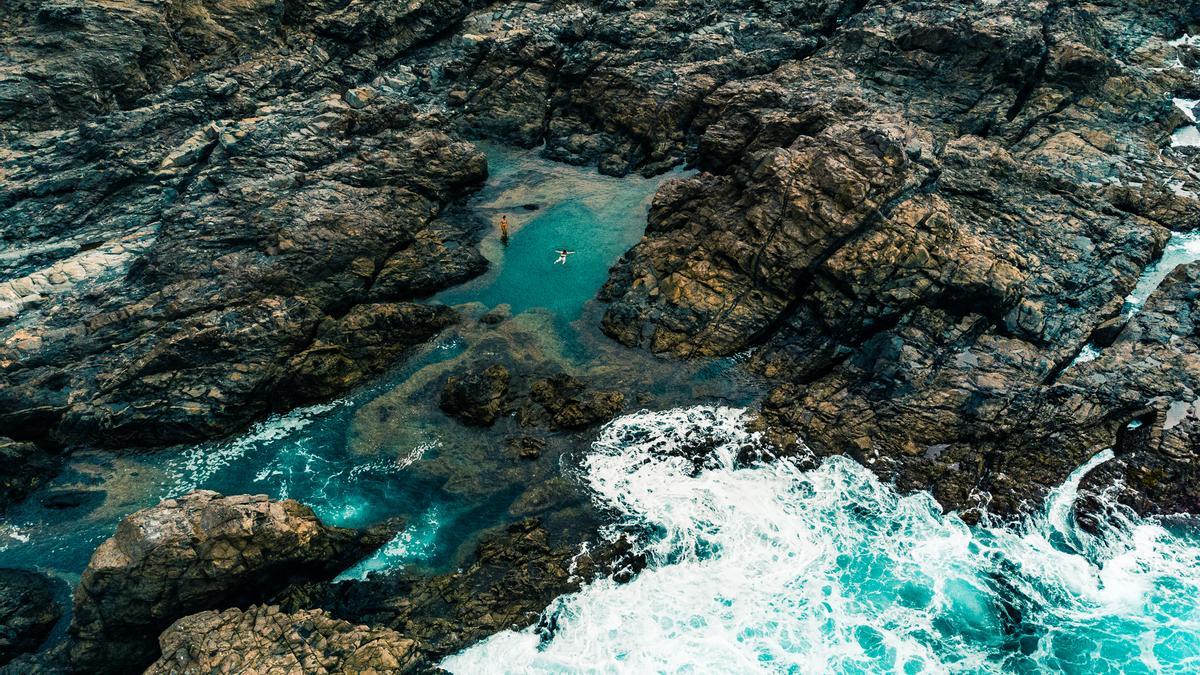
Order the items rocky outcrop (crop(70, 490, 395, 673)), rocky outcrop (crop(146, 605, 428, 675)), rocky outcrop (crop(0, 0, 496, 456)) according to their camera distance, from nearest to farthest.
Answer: rocky outcrop (crop(146, 605, 428, 675)) < rocky outcrop (crop(70, 490, 395, 673)) < rocky outcrop (crop(0, 0, 496, 456))

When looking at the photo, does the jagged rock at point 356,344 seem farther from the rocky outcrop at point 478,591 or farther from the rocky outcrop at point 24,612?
the rocky outcrop at point 24,612

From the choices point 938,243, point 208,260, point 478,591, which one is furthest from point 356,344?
point 938,243

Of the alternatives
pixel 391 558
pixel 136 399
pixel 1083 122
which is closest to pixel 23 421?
pixel 136 399

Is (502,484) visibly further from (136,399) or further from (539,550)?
(136,399)

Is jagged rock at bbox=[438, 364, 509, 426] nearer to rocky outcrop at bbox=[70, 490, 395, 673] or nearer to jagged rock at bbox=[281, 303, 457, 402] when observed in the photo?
jagged rock at bbox=[281, 303, 457, 402]

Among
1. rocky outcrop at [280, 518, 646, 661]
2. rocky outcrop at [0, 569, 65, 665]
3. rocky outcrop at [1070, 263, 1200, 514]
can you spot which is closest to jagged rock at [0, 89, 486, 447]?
rocky outcrop at [0, 569, 65, 665]

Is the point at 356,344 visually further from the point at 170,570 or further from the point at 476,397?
the point at 170,570
